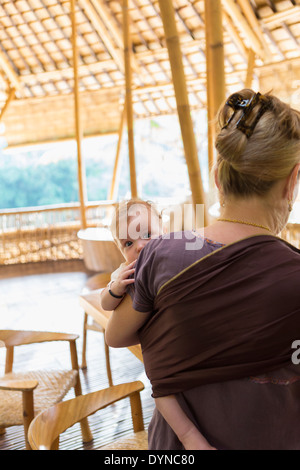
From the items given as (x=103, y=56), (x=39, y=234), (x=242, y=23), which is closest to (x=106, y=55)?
(x=103, y=56)

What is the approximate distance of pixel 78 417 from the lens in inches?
53.3

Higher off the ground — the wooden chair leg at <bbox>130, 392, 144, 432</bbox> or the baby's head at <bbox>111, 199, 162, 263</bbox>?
the baby's head at <bbox>111, 199, 162, 263</bbox>

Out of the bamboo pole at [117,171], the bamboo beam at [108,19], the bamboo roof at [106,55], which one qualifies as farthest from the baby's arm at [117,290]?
the bamboo pole at [117,171]

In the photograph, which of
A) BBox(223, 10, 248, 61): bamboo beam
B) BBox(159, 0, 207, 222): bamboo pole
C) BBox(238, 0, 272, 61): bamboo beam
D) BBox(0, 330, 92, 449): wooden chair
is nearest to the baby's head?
BBox(0, 330, 92, 449): wooden chair

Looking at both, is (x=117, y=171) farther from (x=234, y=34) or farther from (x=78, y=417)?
(x=78, y=417)

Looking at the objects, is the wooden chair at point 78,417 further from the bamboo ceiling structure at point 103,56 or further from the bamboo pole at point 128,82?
the bamboo ceiling structure at point 103,56

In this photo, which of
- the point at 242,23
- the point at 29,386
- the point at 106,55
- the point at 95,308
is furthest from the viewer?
the point at 106,55

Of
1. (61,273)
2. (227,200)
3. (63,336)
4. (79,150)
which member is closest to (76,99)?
(79,150)

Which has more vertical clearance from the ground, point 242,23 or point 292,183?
point 242,23

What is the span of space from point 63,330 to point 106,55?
5.35 m

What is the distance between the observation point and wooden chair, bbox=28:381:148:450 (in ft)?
4.09

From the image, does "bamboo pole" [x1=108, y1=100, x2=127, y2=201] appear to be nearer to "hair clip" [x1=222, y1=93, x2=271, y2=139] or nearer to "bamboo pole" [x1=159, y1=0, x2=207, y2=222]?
"bamboo pole" [x1=159, y1=0, x2=207, y2=222]

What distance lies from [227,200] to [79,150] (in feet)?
18.4

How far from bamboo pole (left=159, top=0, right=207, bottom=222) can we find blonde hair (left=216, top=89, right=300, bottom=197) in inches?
54.1
